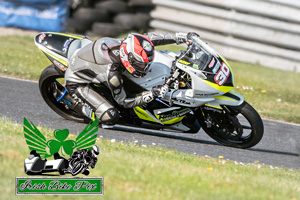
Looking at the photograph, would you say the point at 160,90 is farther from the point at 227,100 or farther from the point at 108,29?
the point at 108,29

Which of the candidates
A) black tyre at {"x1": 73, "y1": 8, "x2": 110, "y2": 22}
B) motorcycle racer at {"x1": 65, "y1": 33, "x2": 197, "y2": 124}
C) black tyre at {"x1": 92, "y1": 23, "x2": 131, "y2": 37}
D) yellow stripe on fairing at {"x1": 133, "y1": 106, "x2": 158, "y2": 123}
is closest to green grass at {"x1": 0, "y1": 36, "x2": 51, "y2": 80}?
black tyre at {"x1": 73, "y1": 8, "x2": 110, "y2": 22}

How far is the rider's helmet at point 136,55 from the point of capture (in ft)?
19.1

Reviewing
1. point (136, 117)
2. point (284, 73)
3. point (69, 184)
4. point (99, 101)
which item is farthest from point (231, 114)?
point (284, 73)

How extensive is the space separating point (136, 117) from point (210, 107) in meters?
1.07

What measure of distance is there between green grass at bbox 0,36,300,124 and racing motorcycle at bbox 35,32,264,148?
2652 millimetres

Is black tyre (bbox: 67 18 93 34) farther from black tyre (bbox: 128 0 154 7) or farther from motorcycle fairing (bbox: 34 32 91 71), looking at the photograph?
motorcycle fairing (bbox: 34 32 91 71)

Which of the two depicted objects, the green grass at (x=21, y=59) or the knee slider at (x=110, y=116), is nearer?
the knee slider at (x=110, y=116)

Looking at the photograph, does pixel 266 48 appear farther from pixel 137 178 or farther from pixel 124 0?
pixel 137 178

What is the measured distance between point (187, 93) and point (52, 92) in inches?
86.0

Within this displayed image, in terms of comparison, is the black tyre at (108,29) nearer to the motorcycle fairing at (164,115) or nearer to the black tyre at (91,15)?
the black tyre at (91,15)

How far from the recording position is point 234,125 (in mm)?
6457

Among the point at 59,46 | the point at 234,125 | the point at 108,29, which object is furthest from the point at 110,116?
the point at 108,29
